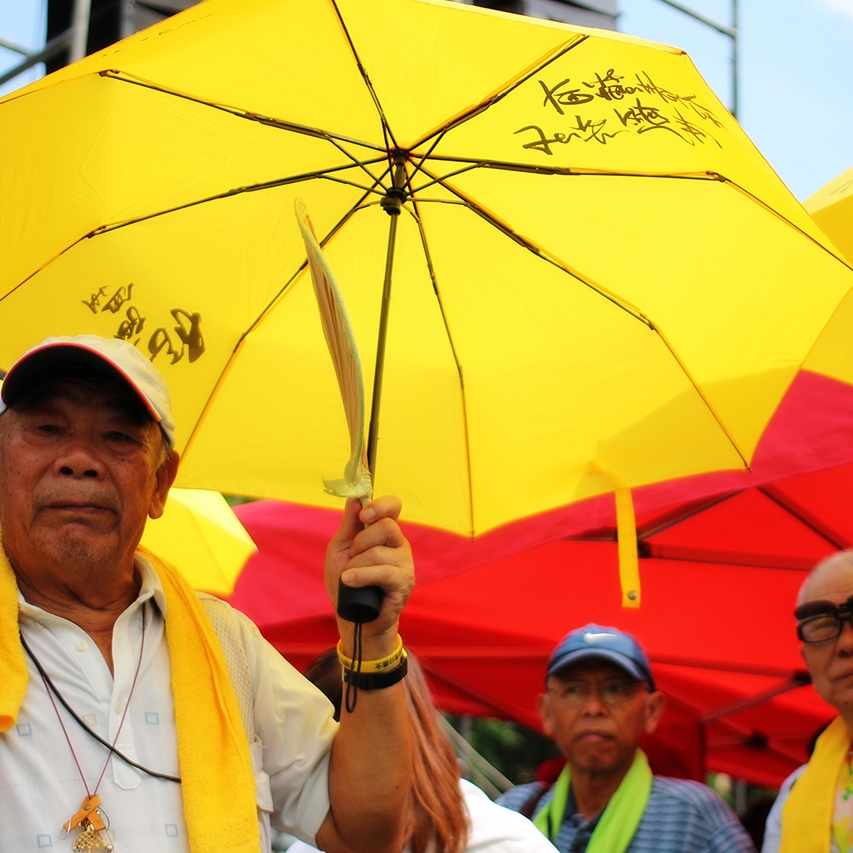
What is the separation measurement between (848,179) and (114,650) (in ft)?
10.3

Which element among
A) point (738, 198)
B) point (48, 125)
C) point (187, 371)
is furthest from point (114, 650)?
point (738, 198)

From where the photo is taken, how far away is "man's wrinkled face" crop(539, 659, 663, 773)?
11.3 feet

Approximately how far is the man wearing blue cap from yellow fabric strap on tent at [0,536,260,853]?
5.84 ft

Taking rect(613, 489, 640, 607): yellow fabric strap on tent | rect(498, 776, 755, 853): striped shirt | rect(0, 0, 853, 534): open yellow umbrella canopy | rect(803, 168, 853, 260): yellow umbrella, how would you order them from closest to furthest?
rect(0, 0, 853, 534): open yellow umbrella canopy → rect(613, 489, 640, 607): yellow fabric strap on tent → rect(498, 776, 755, 853): striped shirt → rect(803, 168, 853, 260): yellow umbrella

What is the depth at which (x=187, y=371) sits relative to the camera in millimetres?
2551

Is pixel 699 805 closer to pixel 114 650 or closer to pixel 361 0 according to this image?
pixel 114 650

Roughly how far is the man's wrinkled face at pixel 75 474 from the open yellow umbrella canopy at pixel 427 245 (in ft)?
1.94

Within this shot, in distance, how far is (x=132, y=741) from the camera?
1.70m

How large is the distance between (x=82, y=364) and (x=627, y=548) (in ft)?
4.73

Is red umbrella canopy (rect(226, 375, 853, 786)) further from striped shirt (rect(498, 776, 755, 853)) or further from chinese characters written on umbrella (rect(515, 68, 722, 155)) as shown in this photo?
chinese characters written on umbrella (rect(515, 68, 722, 155))

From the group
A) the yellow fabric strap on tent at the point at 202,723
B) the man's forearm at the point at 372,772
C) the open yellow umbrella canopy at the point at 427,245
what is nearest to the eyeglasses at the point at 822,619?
the open yellow umbrella canopy at the point at 427,245

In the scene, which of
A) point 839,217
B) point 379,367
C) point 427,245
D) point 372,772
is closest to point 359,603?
point 372,772

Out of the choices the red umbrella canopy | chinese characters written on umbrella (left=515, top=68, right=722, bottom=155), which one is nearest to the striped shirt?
the red umbrella canopy

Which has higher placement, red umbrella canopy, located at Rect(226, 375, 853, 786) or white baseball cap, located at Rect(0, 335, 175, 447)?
red umbrella canopy, located at Rect(226, 375, 853, 786)
